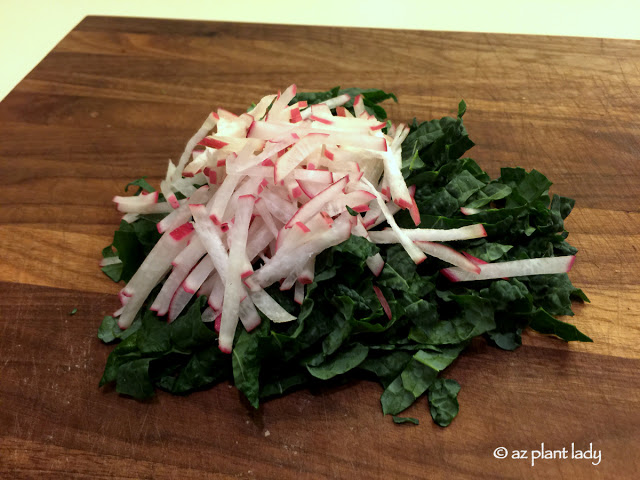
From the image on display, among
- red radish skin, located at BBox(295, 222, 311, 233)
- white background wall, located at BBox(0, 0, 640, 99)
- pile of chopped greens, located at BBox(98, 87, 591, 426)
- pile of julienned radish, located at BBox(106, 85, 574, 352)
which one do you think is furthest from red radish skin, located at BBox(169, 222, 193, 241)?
white background wall, located at BBox(0, 0, 640, 99)

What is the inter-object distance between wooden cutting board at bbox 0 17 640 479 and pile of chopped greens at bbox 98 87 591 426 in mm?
42

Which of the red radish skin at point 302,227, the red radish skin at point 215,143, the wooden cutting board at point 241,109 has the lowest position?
the wooden cutting board at point 241,109

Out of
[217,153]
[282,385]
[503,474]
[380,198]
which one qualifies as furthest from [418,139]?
[503,474]

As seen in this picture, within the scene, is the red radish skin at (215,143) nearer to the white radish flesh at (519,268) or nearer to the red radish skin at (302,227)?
the red radish skin at (302,227)

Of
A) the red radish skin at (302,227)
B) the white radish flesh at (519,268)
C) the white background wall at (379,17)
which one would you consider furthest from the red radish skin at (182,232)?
the white background wall at (379,17)

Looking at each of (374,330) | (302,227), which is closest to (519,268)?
(374,330)

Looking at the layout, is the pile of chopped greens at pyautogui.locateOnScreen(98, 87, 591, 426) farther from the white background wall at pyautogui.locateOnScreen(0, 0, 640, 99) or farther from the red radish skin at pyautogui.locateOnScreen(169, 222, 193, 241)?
the white background wall at pyautogui.locateOnScreen(0, 0, 640, 99)

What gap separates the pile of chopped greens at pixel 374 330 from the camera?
1.26m

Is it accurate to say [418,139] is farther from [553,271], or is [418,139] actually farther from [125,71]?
[125,71]

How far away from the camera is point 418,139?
158 cm

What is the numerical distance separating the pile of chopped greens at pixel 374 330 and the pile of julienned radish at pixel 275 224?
0.03 metres

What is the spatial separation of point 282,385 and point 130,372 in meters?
0.34

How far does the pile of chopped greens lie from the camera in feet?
4.12

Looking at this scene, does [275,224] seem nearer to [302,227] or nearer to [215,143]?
[302,227]
